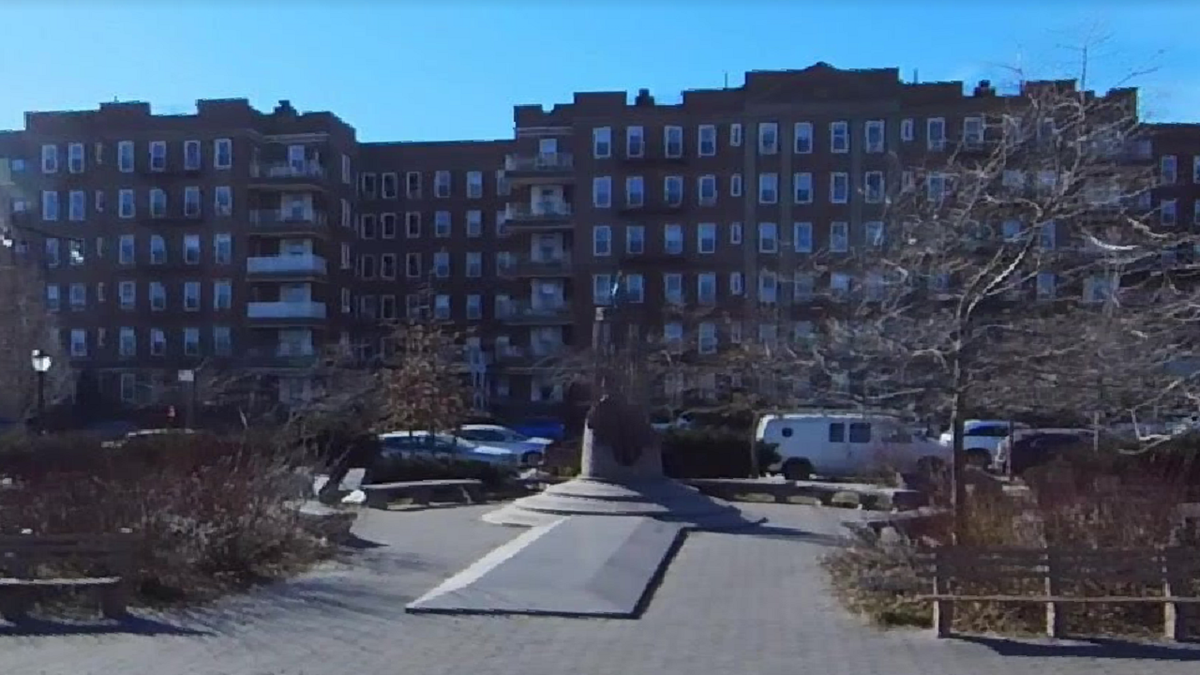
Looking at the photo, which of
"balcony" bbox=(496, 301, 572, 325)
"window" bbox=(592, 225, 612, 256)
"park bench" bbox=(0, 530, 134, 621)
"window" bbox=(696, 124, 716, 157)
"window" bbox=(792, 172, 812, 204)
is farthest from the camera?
"balcony" bbox=(496, 301, 572, 325)

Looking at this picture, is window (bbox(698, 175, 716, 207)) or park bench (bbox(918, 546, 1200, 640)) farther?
window (bbox(698, 175, 716, 207))

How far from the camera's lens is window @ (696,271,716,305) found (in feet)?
221

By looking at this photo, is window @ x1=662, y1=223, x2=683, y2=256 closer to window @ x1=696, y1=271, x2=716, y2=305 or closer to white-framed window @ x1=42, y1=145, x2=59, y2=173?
window @ x1=696, y1=271, x2=716, y2=305

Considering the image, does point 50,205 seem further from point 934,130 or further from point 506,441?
point 934,130

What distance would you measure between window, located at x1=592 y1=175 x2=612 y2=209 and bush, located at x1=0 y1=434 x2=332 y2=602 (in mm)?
51789

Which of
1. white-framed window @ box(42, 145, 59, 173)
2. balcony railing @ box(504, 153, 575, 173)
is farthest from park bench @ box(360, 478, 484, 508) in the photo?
white-framed window @ box(42, 145, 59, 173)

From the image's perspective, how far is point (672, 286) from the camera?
6800cm

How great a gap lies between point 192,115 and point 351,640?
212 feet

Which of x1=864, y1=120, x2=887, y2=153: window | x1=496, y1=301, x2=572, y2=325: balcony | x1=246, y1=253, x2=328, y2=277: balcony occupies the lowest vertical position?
x1=496, y1=301, x2=572, y2=325: balcony

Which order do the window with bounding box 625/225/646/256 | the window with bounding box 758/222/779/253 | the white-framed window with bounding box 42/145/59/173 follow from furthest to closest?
the white-framed window with bounding box 42/145/59/173
the window with bounding box 625/225/646/256
the window with bounding box 758/222/779/253

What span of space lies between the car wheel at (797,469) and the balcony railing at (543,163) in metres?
36.3

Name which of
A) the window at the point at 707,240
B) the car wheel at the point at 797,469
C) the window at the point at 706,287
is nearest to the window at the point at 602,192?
the window at the point at 707,240

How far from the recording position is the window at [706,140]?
223ft

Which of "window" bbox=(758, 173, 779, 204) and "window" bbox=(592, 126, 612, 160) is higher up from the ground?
"window" bbox=(592, 126, 612, 160)
